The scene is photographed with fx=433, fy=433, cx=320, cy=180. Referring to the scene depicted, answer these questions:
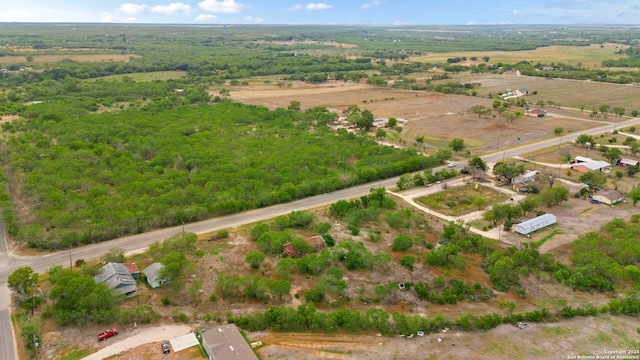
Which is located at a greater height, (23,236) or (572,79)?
(572,79)

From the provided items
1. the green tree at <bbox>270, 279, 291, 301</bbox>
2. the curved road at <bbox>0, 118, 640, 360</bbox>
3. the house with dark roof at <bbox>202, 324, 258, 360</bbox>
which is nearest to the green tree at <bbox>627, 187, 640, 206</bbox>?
the curved road at <bbox>0, 118, 640, 360</bbox>

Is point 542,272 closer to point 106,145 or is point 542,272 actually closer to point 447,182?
point 447,182

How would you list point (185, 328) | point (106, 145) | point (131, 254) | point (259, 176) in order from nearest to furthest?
point (185, 328) → point (131, 254) → point (259, 176) → point (106, 145)

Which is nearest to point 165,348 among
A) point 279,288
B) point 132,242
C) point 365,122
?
point 279,288

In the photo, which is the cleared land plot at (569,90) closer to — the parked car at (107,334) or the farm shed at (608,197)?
the farm shed at (608,197)

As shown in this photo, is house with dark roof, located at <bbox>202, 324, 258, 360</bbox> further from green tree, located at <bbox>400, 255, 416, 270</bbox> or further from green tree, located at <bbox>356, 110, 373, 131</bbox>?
green tree, located at <bbox>356, 110, 373, 131</bbox>

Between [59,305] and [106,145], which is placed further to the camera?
[106,145]

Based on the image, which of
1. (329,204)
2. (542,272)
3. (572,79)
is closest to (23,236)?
(329,204)

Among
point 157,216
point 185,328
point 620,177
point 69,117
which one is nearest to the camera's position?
point 185,328

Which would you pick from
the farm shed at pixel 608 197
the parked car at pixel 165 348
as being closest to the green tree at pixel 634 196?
the farm shed at pixel 608 197
